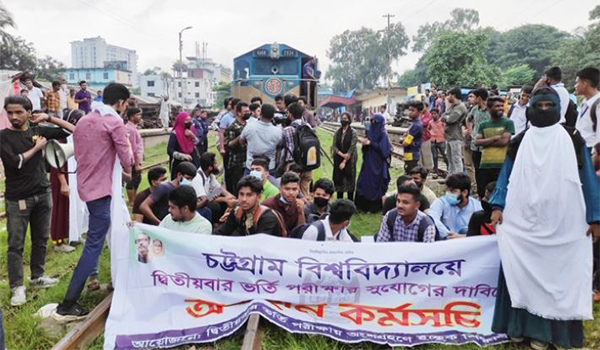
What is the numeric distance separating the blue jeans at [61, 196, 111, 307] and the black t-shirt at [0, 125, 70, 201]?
705 mm

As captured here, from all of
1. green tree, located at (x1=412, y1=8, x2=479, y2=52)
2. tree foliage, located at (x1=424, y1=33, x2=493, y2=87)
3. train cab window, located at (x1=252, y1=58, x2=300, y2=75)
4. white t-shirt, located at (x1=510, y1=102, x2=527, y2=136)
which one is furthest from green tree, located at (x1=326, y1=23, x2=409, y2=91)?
white t-shirt, located at (x1=510, y1=102, x2=527, y2=136)

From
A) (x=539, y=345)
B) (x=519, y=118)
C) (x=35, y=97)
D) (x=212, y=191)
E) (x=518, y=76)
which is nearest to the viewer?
(x=539, y=345)

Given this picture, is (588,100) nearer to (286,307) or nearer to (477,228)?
(477,228)

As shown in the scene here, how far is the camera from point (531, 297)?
11.6 feet

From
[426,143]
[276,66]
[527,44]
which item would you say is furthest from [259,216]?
[527,44]

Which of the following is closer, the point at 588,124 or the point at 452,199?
the point at 588,124

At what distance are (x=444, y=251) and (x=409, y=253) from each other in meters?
0.28

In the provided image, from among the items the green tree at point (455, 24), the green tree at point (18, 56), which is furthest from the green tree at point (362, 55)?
the green tree at point (18, 56)

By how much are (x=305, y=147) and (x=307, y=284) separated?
2.97 m

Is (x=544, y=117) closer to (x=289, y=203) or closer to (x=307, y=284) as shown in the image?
(x=307, y=284)

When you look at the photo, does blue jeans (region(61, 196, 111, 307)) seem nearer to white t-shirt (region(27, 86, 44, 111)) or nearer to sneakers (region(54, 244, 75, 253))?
sneakers (region(54, 244, 75, 253))

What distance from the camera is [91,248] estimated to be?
409 centimetres

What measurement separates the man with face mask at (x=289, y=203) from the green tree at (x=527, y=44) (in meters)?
56.4

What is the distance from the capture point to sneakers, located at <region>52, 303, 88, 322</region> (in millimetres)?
3967
